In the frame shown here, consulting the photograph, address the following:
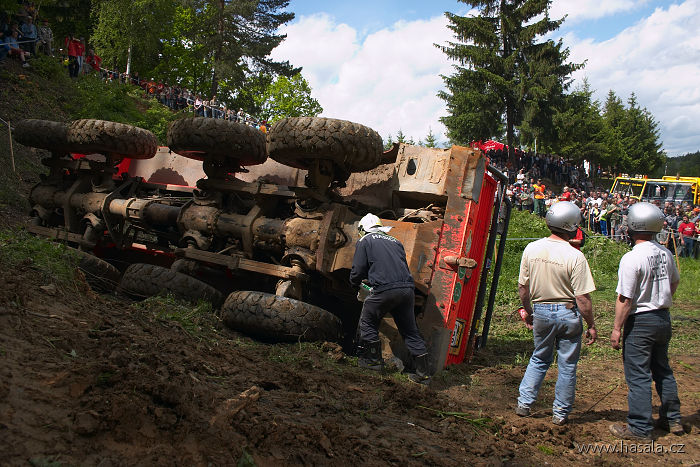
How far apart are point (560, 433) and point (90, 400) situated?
3018 millimetres

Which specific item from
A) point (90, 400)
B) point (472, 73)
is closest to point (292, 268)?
point (90, 400)

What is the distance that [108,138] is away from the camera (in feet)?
23.4

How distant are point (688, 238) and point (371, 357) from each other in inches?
564

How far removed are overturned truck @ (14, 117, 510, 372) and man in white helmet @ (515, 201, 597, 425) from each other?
1053mm

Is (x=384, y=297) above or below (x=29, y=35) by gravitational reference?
below

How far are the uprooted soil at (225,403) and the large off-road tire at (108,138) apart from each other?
2894 millimetres

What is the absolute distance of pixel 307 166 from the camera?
5938 millimetres

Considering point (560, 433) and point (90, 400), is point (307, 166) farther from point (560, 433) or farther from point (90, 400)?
point (90, 400)

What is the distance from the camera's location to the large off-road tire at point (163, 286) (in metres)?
5.72

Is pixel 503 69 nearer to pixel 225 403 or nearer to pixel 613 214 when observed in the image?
pixel 613 214

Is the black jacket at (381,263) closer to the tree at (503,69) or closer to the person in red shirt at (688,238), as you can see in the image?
the person in red shirt at (688,238)

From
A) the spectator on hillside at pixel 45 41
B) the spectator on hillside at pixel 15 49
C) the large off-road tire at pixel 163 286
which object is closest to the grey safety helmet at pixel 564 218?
the large off-road tire at pixel 163 286

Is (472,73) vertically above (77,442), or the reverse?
(472,73)

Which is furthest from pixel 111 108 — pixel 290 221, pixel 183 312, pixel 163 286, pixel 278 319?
pixel 278 319
